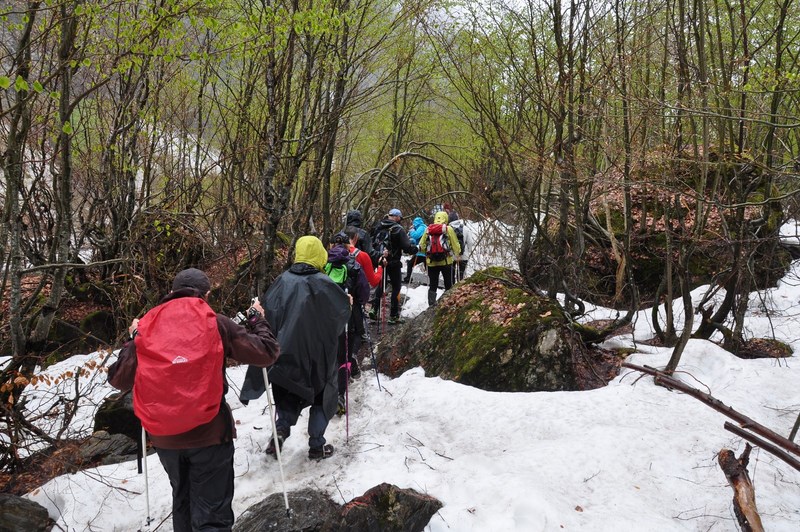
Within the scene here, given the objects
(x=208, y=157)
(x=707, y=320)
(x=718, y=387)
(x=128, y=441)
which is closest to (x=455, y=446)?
(x=718, y=387)

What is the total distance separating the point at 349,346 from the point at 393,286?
3201 mm

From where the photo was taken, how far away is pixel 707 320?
7000 mm

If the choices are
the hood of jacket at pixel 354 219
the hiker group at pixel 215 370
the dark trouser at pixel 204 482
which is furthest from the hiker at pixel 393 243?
the dark trouser at pixel 204 482

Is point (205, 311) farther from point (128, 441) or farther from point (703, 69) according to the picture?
point (703, 69)

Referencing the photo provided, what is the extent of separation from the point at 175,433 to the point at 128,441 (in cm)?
318

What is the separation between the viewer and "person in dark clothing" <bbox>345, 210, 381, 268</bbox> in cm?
733

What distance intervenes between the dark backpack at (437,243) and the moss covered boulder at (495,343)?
1839 mm

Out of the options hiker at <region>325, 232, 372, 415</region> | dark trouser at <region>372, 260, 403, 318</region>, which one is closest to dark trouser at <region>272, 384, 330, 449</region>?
hiker at <region>325, 232, 372, 415</region>

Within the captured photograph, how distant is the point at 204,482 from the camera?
3.21m

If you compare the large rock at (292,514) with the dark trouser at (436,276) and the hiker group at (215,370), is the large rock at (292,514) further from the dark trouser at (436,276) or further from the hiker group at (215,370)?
the dark trouser at (436,276)

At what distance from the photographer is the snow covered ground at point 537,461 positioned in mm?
3736

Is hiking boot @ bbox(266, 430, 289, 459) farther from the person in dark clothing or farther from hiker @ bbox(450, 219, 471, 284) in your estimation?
hiker @ bbox(450, 219, 471, 284)

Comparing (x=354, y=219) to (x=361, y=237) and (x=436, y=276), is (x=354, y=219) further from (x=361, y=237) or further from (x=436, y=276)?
(x=436, y=276)

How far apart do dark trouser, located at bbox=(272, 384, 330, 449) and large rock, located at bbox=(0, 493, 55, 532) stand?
2.06 meters
